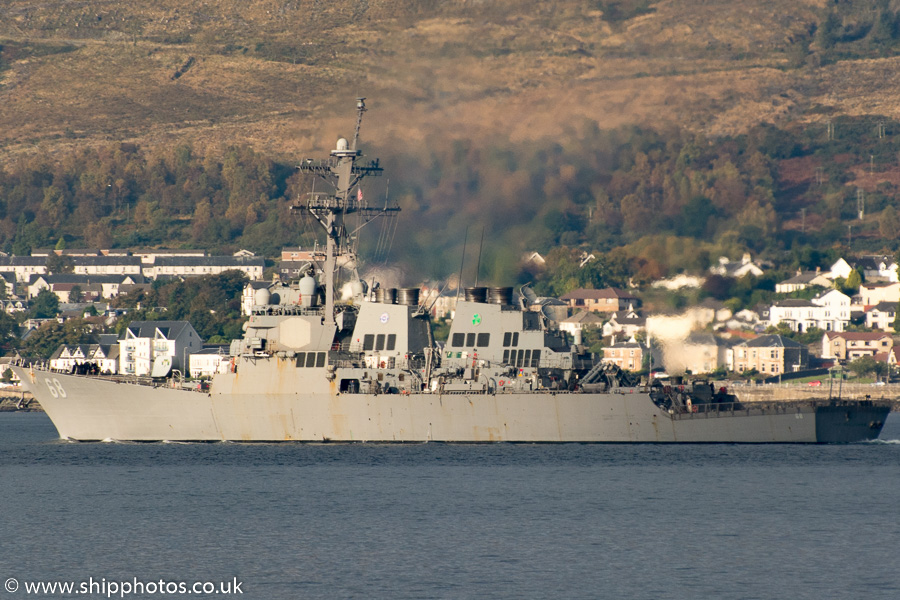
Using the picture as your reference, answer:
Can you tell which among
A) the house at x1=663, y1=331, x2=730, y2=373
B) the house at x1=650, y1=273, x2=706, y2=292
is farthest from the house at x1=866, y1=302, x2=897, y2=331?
the house at x1=650, y1=273, x2=706, y2=292

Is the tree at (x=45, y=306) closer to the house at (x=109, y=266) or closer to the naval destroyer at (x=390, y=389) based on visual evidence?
the house at (x=109, y=266)

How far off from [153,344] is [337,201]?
49010 mm

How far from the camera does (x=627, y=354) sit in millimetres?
70438

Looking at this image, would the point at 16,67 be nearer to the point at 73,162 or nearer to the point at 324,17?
the point at 73,162

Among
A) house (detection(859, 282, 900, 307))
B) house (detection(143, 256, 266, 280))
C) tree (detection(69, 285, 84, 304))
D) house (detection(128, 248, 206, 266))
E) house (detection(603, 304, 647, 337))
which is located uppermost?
house (detection(128, 248, 206, 266))

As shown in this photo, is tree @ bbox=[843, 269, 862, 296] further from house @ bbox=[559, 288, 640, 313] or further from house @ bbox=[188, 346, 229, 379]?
house @ bbox=[188, 346, 229, 379]

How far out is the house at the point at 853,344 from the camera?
8125 cm

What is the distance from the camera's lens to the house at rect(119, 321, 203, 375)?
3570 inches

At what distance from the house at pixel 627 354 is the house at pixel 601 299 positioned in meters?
1.87

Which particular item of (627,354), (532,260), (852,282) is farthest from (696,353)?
(852,282)

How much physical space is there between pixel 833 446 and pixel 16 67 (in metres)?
138

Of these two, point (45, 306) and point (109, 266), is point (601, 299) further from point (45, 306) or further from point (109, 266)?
point (109, 266)

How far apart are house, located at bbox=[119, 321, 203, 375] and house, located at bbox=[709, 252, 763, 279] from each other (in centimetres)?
3938

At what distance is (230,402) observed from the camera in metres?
44.7
